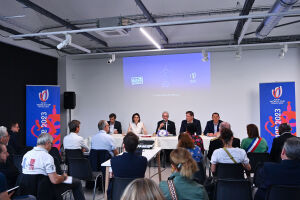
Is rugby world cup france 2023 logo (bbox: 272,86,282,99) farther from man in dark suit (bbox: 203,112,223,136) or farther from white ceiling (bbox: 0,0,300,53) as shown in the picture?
man in dark suit (bbox: 203,112,223,136)

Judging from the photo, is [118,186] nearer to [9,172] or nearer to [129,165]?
[129,165]

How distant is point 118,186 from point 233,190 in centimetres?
120

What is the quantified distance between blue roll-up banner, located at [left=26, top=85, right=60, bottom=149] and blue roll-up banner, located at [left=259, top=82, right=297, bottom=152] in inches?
221

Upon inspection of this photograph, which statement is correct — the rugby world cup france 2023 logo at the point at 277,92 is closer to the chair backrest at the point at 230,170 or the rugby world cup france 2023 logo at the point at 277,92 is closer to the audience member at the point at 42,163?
the chair backrest at the point at 230,170

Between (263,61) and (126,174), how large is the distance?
20.2 ft

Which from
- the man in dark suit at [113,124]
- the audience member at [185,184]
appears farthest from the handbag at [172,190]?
the man in dark suit at [113,124]

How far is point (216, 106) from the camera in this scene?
789cm

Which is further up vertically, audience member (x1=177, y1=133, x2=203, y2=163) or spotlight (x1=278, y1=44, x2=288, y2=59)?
spotlight (x1=278, y1=44, x2=288, y2=59)

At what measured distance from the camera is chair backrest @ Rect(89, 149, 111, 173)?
4.31 meters

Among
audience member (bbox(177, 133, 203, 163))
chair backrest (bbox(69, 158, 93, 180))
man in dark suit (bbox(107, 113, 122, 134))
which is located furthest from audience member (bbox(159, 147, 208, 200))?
man in dark suit (bbox(107, 113, 122, 134))

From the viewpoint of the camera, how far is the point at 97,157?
4324 millimetres

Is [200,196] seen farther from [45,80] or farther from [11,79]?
[45,80]

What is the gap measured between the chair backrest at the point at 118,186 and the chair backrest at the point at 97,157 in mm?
1444

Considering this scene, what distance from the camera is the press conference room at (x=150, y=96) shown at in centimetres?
300
